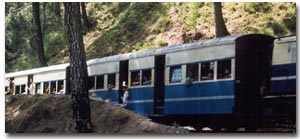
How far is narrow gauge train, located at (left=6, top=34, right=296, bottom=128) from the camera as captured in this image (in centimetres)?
804

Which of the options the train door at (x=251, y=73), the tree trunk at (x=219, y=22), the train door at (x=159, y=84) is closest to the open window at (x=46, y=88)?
the train door at (x=159, y=84)

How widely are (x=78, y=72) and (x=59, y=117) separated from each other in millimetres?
882

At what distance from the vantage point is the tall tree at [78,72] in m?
7.83

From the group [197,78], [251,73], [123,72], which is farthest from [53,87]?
[251,73]

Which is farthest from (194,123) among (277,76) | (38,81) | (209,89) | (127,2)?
(38,81)

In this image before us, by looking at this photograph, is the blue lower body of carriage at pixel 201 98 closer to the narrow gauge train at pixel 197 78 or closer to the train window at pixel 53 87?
the narrow gauge train at pixel 197 78

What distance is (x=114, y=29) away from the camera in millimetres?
9156

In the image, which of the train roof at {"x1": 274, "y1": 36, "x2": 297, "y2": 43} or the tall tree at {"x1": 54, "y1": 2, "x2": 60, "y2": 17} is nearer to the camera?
the train roof at {"x1": 274, "y1": 36, "x2": 297, "y2": 43}

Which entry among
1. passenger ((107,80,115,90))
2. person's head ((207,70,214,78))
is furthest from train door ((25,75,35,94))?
person's head ((207,70,214,78))

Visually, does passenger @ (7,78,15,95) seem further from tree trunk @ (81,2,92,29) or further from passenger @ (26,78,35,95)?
tree trunk @ (81,2,92,29)

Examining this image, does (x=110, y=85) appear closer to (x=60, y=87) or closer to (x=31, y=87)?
(x=60, y=87)

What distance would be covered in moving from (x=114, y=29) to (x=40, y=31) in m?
1.11

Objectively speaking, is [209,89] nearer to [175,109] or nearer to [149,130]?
[175,109]

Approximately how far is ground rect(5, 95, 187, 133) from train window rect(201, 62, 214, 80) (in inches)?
40.6
